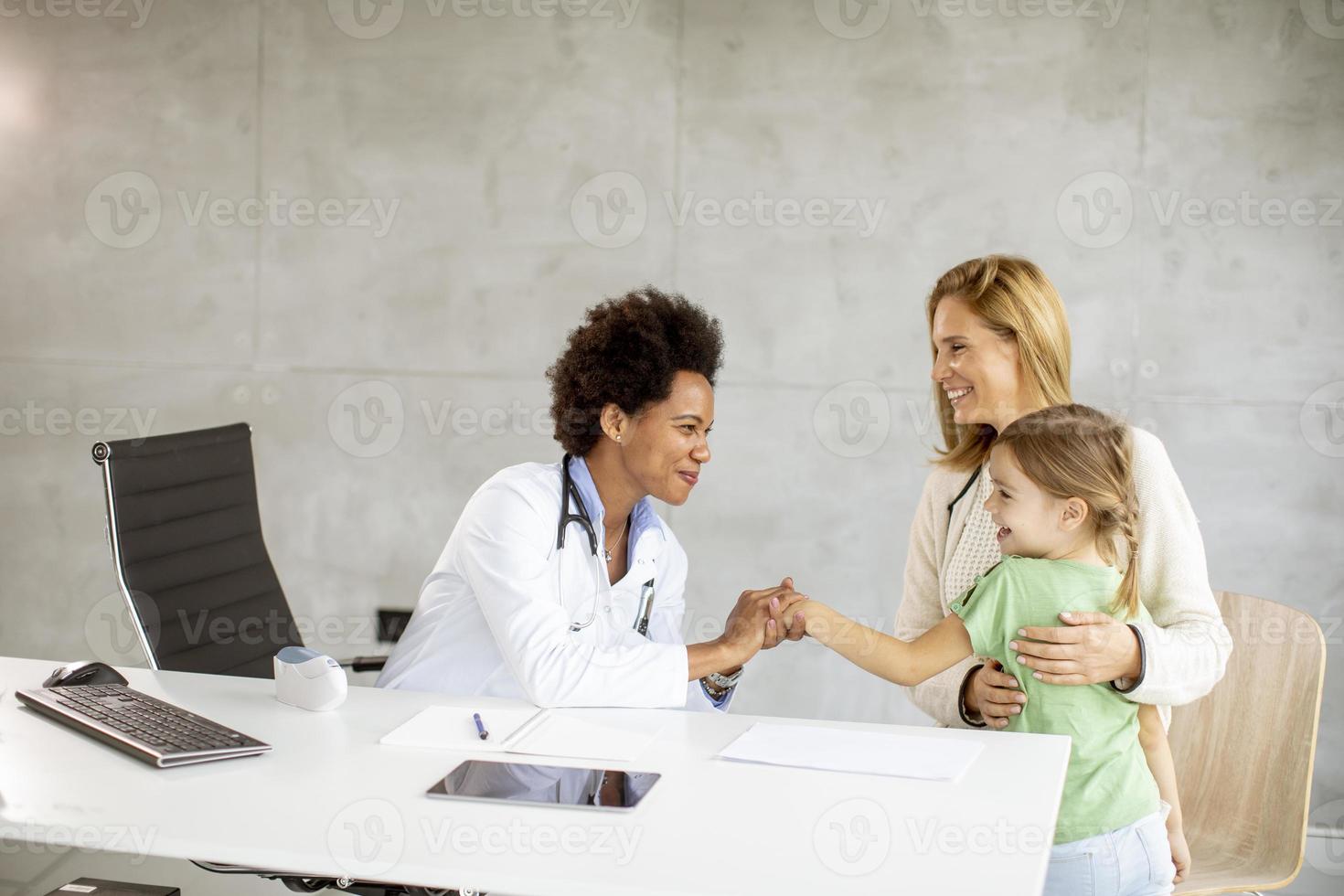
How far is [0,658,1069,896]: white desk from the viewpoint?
1371 mm

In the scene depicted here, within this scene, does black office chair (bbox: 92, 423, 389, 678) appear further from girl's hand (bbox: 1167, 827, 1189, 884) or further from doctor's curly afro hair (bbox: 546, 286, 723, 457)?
girl's hand (bbox: 1167, 827, 1189, 884)

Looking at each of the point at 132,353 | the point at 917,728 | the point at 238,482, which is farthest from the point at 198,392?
the point at 917,728

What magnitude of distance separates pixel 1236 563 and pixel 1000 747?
230cm

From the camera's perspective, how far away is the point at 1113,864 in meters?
1.89

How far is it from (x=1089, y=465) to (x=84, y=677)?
5.68 ft

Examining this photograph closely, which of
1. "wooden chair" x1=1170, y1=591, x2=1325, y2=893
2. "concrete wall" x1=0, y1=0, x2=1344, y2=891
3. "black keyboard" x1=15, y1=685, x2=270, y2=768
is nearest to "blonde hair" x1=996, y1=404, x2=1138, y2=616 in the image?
"wooden chair" x1=1170, y1=591, x2=1325, y2=893

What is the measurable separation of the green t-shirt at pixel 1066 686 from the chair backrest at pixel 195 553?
1.61 meters

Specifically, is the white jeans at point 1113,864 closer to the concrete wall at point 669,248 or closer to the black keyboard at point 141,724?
the black keyboard at point 141,724

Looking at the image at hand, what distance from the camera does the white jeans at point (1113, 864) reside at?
1889 millimetres

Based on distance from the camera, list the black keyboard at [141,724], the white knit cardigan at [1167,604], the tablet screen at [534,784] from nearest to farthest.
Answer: the tablet screen at [534,784]
the black keyboard at [141,724]
the white knit cardigan at [1167,604]

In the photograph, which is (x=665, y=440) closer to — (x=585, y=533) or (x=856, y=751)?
(x=585, y=533)

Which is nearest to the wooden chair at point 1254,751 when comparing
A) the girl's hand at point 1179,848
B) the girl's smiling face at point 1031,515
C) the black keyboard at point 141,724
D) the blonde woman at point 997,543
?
the girl's hand at point 1179,848

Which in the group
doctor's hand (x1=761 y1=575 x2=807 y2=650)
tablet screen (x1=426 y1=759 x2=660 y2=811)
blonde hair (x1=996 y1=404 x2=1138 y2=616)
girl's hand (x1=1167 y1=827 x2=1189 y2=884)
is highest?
blonde hair (x1=996 y1=404 x2=1138 y2=616)

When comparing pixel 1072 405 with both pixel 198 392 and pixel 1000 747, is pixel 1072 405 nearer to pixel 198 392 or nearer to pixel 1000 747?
pixel 1000 747
